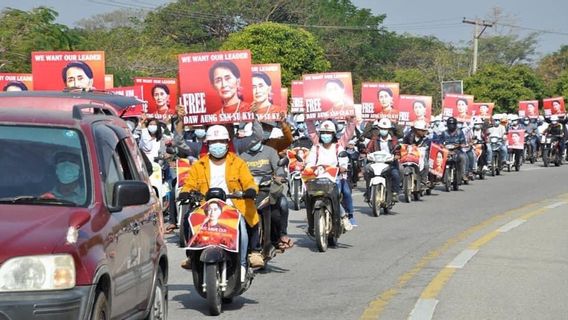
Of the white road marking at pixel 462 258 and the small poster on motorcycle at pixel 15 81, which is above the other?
the small poster on motorcycle at pixel 15 81

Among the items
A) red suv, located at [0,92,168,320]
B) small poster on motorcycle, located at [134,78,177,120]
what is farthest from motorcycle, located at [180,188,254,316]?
small poster on motorcycle, located at [134,78,177,120]

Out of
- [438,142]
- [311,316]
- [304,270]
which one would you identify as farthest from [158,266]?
[438,142]

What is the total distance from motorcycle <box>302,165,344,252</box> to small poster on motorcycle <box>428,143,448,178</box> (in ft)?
38.7

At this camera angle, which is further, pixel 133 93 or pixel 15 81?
pixel 133 93

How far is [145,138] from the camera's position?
21125 millimetres

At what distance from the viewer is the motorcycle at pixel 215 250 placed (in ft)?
35.0

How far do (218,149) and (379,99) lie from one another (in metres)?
20.2

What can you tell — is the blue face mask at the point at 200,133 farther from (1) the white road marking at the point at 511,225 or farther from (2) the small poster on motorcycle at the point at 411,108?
(2) the small poster on motorcycle at the point at 411,108

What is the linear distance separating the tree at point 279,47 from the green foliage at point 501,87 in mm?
10946

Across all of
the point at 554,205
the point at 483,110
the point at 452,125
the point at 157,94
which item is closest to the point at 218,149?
the point at 554,205

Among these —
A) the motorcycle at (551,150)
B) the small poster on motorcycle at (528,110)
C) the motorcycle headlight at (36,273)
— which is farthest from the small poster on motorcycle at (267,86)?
the small poster on motorcycle at (528,110)

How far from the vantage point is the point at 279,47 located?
211ft

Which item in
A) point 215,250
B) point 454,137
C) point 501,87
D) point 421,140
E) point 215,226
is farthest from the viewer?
point 501,87

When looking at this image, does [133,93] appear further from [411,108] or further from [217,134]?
[217,134]
